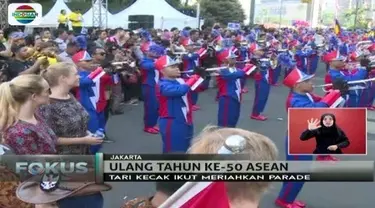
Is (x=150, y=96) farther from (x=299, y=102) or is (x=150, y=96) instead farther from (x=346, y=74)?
(x=299, y=102)

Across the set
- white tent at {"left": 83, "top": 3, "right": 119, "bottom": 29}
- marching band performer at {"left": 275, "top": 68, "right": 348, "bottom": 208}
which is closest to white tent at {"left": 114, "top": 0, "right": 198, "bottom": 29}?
white tent at {"left": 83, "top": 3, "right": 119, "bottom": 29}

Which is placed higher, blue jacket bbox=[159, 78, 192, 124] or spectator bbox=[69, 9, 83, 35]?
spectator bbox=[69, 9, 83, 35]

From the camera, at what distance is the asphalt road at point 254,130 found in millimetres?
5355

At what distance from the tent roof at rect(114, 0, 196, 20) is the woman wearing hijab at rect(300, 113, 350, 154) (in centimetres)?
1905

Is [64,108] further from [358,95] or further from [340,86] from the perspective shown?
[358,95]

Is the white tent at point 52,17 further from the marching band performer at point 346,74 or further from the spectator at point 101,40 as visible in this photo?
the marching band performer at point 346,74

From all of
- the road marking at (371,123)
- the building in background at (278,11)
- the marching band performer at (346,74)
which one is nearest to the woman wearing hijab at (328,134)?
the marching band performer at (346,74)

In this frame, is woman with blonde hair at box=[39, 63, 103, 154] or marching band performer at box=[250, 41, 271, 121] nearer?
woman with blonde hair at box=[39, 63, 103, 154]

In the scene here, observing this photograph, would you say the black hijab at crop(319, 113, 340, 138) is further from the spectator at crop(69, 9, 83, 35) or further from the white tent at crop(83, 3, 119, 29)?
the white tent at crop(83, 3, 119, 29)

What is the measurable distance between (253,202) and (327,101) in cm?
350

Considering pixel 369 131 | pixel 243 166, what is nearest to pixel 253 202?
pixel 243 166

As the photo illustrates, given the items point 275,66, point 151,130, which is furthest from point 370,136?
point 275,66

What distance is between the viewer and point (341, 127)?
378cm

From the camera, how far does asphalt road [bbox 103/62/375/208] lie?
5.36m
